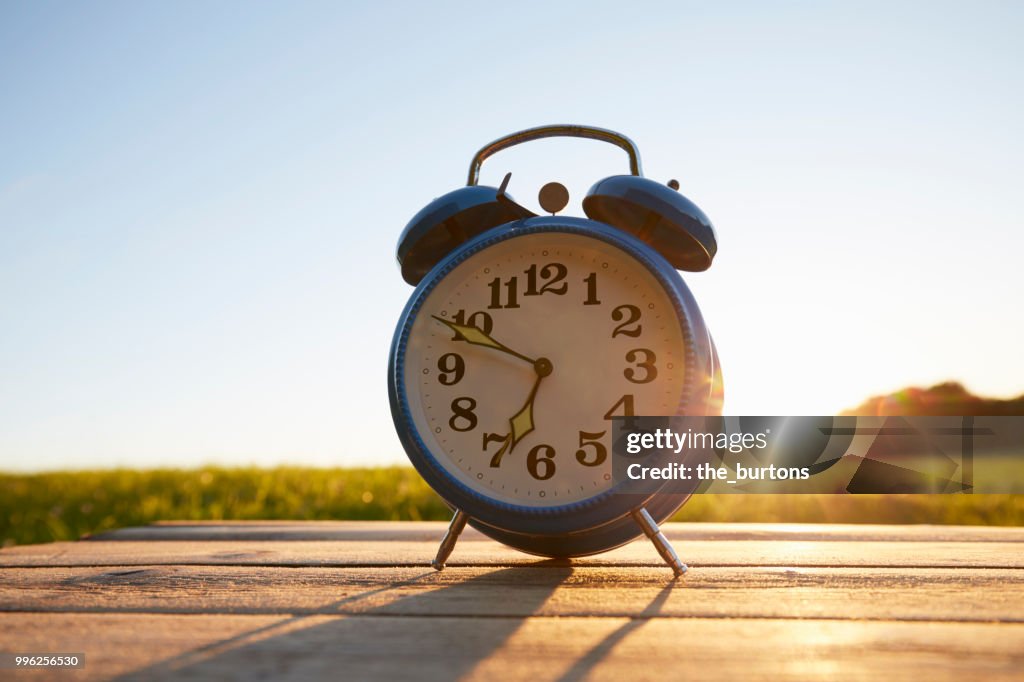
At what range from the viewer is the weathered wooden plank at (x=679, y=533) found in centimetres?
198

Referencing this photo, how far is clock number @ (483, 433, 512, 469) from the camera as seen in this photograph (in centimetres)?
148

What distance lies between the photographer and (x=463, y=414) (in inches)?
59.9

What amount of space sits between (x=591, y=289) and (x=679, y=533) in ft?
2.85

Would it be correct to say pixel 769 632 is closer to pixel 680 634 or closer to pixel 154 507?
pixel 680 634

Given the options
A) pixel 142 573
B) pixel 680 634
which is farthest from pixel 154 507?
pixel 680 634

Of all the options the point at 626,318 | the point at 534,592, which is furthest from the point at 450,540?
the point at 626,318

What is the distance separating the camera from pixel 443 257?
1.70m

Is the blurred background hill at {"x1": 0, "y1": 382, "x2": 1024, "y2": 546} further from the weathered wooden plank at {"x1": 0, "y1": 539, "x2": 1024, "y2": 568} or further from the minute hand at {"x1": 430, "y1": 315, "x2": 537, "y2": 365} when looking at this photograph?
the minute hand at {"x1": 430, "y1": 315, "x2": 537, "y2": 365}

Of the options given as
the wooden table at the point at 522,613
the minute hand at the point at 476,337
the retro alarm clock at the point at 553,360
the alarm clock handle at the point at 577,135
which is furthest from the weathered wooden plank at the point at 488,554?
the alarm clock handle at the point at 577,135

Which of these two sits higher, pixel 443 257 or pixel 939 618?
pixel 443 257

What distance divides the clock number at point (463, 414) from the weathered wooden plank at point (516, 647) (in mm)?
543

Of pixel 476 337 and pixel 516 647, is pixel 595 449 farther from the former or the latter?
pixel 516 647

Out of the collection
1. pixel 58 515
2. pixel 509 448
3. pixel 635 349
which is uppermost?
pixel 635 349

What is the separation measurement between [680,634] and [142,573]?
0.99 m
